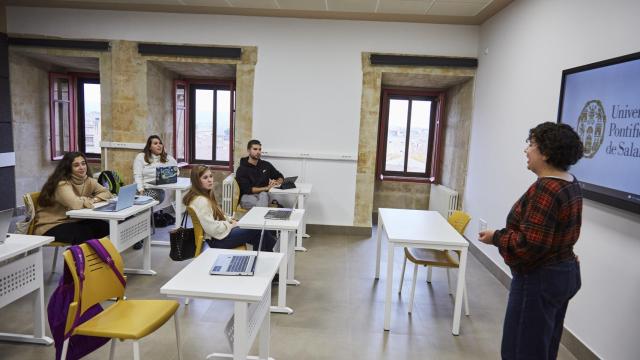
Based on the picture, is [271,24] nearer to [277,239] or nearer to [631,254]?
[277,239]

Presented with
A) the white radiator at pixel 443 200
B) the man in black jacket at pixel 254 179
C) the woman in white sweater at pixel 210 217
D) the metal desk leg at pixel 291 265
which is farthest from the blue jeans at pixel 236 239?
the white radiator at pixel 443 200

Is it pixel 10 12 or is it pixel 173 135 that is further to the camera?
pixel 173 135

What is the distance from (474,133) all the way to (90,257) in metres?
4.89

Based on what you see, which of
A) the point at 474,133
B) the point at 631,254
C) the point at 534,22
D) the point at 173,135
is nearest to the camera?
the point at 631,254

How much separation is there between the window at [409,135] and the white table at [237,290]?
5.09m

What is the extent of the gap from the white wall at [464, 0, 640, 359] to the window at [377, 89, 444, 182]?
1444 millimetres

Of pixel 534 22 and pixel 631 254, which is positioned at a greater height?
pixel 534 22

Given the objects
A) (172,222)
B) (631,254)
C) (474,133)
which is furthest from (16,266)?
(474,133)

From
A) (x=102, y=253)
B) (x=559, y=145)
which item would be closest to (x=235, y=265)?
(x=102, y=253)

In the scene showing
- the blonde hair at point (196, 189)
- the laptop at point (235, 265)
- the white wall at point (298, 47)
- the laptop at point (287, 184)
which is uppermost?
the white wall at point (298, 47)

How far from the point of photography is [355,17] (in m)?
5.54

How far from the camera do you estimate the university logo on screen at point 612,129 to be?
236cm

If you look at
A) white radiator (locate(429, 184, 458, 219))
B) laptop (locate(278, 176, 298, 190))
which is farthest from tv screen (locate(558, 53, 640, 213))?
laptop (locate(278, 176, 298, 190))

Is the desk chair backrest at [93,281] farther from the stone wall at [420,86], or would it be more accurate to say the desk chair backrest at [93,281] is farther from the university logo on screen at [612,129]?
the stone wall at [420,86]
